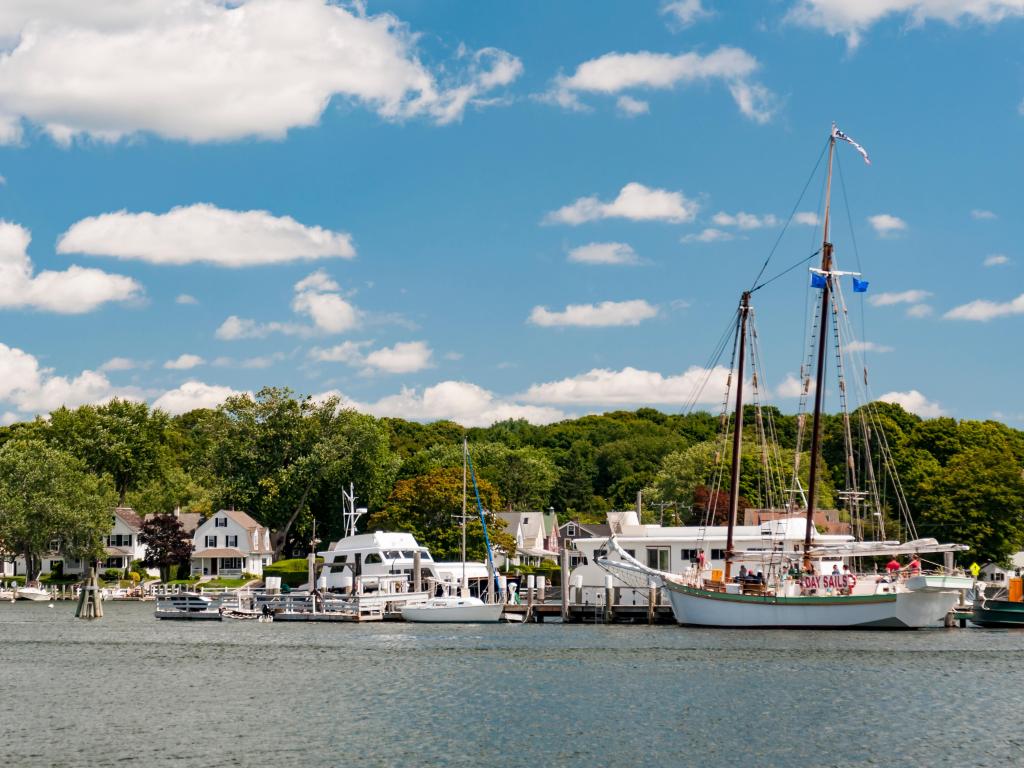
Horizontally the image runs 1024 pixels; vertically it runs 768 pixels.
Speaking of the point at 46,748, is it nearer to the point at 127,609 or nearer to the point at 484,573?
the point at 484,573

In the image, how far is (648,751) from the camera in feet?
96.6

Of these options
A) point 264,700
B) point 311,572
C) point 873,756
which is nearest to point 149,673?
point 264,700

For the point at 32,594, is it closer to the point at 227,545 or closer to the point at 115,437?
the point at 227,545

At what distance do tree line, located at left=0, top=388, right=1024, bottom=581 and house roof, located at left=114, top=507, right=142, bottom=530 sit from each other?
3.34m

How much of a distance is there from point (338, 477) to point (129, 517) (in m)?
27.0

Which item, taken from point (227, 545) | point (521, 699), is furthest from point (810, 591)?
point (227, 545)

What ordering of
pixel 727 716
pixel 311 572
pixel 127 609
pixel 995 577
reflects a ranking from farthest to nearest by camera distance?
pixel 995 577
pixel 127 609
pixel 311 572
pixel 727 716

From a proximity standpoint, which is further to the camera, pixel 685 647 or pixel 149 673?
pixel 685 647

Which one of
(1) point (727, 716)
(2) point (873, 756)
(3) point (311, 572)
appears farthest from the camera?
(3) point (311, 572)

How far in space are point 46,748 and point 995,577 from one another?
101 m

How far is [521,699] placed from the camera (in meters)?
38.2

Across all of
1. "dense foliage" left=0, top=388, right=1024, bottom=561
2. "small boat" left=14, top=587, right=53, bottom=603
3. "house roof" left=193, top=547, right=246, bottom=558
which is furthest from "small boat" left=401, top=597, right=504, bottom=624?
"house roof" left=193, top=547, right=246, bottom=558

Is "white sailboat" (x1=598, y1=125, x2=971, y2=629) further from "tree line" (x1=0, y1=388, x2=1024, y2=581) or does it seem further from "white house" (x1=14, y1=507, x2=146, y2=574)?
"white house" (x1=14, y1=507, x2=146, y2=574)

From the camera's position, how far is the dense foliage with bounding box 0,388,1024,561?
360 ft
